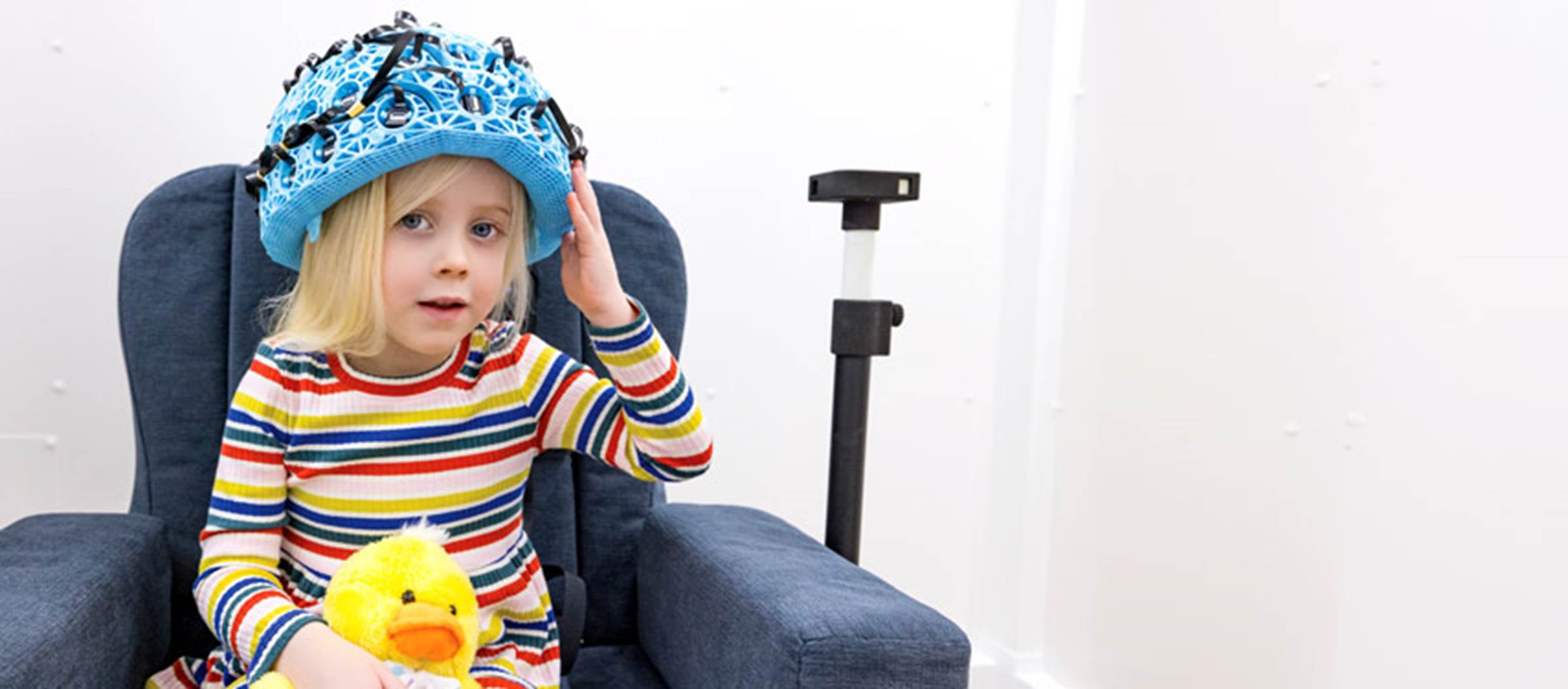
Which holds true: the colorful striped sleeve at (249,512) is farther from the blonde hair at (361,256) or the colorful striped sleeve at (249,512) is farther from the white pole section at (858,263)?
the white pole section at (858,263)

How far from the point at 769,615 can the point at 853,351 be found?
1.23 ft

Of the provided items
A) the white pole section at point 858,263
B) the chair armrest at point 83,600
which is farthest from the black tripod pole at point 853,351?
the chair armrest at point 83,600

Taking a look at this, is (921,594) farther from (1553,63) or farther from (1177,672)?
(1553,63)

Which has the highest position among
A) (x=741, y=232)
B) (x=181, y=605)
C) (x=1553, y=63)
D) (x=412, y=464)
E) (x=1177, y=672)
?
(x=1553, y=63)

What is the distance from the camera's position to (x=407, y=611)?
93cm

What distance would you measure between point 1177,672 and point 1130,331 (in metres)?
0.46

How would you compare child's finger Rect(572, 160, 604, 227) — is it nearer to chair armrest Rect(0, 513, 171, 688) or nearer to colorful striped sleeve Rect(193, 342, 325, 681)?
colorful striped sleeve Rect(193, 342, 325, 681)

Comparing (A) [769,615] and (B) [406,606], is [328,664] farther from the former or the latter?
(A) [769,615]

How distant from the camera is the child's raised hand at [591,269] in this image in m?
1.02

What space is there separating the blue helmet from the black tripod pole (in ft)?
1.15

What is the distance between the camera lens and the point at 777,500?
5.81 feet

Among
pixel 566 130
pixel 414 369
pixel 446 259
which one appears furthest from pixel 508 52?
pixel 414 369

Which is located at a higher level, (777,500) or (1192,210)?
(1192,210)

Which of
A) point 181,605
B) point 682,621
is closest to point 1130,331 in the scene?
point 682,621
